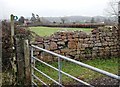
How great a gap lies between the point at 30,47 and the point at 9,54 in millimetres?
2428

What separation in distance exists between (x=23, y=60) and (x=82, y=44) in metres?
5.78

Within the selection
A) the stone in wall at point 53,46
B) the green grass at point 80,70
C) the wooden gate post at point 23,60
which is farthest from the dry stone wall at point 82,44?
the wooden gate post at point 23,60

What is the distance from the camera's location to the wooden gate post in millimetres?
5855

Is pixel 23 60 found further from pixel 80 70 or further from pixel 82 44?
pixel 82 44

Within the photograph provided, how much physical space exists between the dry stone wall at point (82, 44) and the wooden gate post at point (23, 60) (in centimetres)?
438

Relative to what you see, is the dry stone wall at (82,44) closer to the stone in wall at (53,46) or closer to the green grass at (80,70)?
the stone in wall at (53,46)

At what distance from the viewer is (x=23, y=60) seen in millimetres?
5910

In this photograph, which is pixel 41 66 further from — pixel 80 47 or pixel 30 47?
Answer: pixel 30 47

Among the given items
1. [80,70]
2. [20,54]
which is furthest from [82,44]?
[20,54]

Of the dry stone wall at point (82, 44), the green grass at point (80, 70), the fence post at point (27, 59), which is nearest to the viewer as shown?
the fence post at point (27, 59)

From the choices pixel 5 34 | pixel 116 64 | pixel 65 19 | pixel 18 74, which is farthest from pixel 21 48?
pixel 65 19

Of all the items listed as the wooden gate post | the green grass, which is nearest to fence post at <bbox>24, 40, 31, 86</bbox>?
the wooden gate post

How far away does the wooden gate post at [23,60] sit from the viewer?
5.86 metres

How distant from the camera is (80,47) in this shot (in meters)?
11.4
